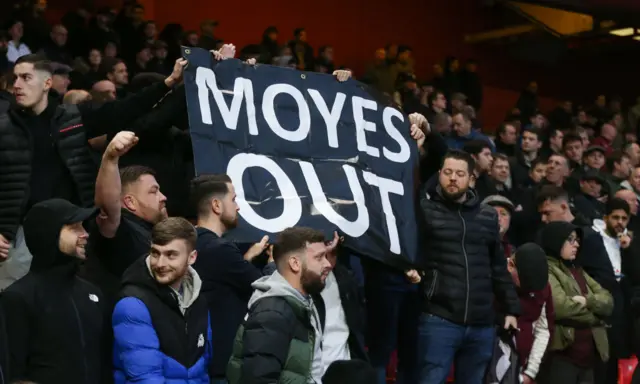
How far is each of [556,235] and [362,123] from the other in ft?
5.23

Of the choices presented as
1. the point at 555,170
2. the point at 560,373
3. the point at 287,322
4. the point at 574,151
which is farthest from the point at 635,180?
the point at 287,322

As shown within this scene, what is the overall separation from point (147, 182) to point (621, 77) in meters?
18.7

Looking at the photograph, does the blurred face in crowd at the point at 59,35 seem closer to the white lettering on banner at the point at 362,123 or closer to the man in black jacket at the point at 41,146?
the white lettering on banner at the point at 362,123

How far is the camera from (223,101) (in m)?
5.64

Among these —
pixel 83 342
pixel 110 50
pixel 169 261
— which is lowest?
pixel 83 342

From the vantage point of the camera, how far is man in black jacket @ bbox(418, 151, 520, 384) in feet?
19.4

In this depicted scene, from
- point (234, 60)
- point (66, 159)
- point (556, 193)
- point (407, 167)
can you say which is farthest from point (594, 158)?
point (66, 159)

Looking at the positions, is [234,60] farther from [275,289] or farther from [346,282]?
[275,289]

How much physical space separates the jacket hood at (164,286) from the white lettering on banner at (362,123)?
6.20 ft

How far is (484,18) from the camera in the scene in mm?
20031

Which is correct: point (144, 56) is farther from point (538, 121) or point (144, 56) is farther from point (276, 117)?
point (276, 117)

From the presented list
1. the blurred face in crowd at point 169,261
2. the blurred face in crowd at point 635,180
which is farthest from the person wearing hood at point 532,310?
the blurred face in crowd at point 635,180

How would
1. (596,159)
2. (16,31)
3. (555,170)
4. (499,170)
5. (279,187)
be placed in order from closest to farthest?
(279,187), (499,170), (555,170), (596,159), (16,31)

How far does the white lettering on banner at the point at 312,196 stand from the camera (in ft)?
17.7
